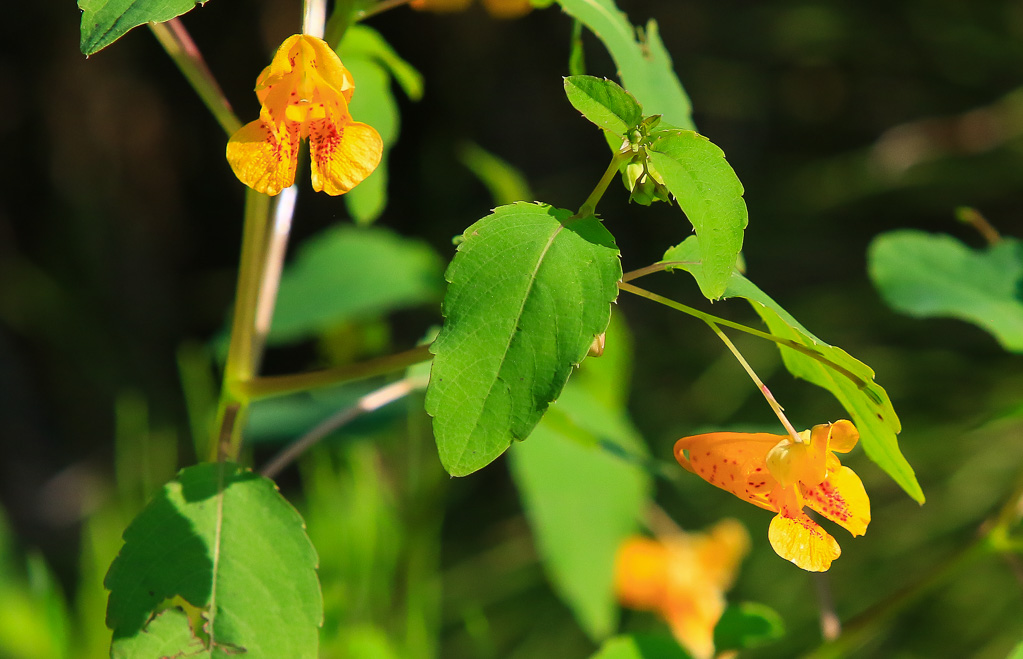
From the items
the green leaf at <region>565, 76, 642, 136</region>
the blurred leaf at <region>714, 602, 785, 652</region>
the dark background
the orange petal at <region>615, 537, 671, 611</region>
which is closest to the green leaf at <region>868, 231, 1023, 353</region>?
the blurred leaf at <region>714, 602, 785, 652</region>

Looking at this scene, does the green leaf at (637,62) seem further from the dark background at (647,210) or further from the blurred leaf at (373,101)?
the dark background at (647,210)

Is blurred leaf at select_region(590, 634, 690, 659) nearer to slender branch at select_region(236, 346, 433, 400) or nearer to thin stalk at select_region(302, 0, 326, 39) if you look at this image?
slender branch at select_region(236, 346, 433, 400)

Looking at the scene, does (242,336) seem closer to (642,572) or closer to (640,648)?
(640,648)

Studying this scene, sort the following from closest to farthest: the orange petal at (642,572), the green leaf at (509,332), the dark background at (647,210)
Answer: the green leaf at (509,332)
the orange petal at (642,572)
the dark background at (647,210)

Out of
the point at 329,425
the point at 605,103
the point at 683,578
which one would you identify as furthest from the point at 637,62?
the point at 683,578

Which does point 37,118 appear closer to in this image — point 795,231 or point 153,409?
point 153,409

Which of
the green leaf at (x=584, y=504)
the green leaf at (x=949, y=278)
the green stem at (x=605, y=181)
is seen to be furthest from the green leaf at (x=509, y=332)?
the green leaf at (x=584, y=504)

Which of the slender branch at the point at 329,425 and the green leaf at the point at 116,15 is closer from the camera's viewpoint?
the green leaf at the point at 116,15
